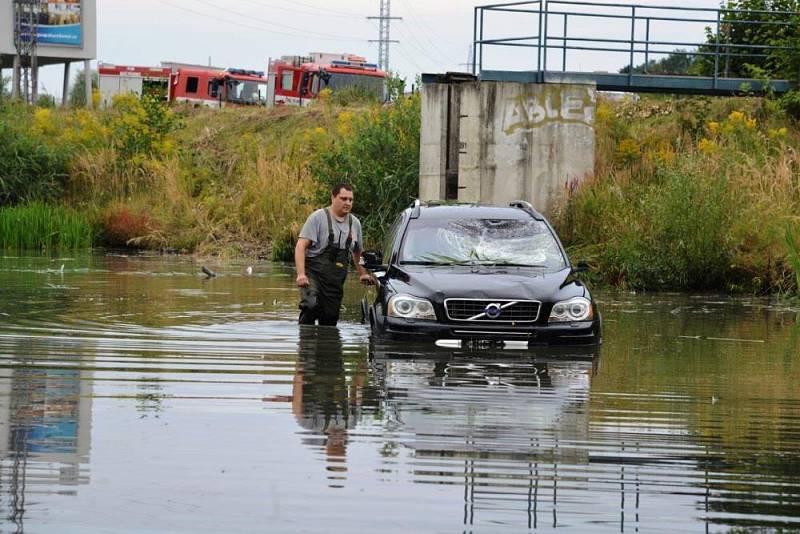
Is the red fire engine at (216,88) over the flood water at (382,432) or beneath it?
over

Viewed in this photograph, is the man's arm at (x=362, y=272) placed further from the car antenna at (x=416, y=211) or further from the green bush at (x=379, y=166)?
the green bush at (x=379, y=166)

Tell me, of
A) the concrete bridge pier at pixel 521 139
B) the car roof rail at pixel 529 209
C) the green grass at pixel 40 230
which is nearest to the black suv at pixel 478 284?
the car roof rail at pixel 529 209

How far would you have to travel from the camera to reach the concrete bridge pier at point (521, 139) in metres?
29.2

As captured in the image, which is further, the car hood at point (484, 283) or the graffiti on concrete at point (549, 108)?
the graffiti on concrete at point (549, 108)

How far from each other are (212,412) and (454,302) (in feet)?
13.3

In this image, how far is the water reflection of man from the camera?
341 inches

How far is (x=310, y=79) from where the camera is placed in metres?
68.3

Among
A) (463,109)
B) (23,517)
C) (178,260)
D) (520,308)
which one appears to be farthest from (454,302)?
(178,260)

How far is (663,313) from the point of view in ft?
66.1

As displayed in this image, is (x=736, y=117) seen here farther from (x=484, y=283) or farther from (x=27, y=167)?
(x=27, y=167)

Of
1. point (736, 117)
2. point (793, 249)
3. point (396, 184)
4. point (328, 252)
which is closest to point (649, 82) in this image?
point (736, 117)

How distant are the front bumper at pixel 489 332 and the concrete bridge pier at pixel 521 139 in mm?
15668

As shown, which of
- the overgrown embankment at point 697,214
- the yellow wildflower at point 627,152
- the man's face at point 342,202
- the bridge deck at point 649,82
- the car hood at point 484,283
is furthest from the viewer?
the yellow wildflower at point 627,152

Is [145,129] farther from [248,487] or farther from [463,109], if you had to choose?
[248,487]
